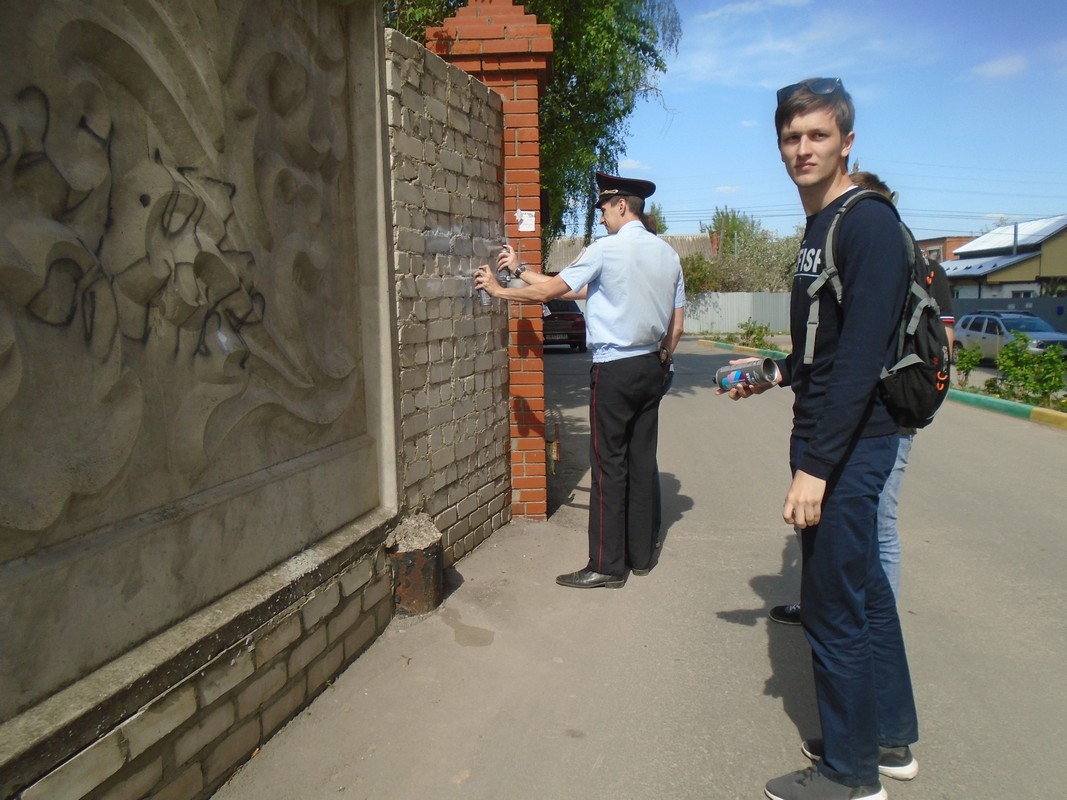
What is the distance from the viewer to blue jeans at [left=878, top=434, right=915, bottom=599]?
281 cm

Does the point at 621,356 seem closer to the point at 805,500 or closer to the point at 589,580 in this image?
the point at 589,580

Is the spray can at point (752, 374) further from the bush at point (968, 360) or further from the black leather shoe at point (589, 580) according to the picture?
the bush at point (968, 360)

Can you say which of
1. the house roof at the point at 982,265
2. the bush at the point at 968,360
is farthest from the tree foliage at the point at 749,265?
the bush at the point at 968,360

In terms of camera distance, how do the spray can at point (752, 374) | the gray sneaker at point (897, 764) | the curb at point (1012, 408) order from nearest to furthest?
the gray sneaker at point (897, 764) → the spray can at point (752, 374) → the curb at point (1012, 408)

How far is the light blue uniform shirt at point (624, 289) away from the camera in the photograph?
4.41 metres

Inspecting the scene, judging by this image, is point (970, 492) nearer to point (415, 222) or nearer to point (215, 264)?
point (415, 222)

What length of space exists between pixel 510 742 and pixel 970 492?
Result: 521 centimetres

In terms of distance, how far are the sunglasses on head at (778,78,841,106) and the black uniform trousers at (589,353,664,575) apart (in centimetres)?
202

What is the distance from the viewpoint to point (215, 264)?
8.75 feet

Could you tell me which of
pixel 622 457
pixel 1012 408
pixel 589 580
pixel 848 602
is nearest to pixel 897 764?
pixel 848 602

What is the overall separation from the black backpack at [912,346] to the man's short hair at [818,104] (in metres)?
0.24

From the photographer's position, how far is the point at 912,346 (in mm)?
2475

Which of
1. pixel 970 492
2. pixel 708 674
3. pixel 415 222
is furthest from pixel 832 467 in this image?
pixel 970 492

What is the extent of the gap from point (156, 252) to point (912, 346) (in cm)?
226
